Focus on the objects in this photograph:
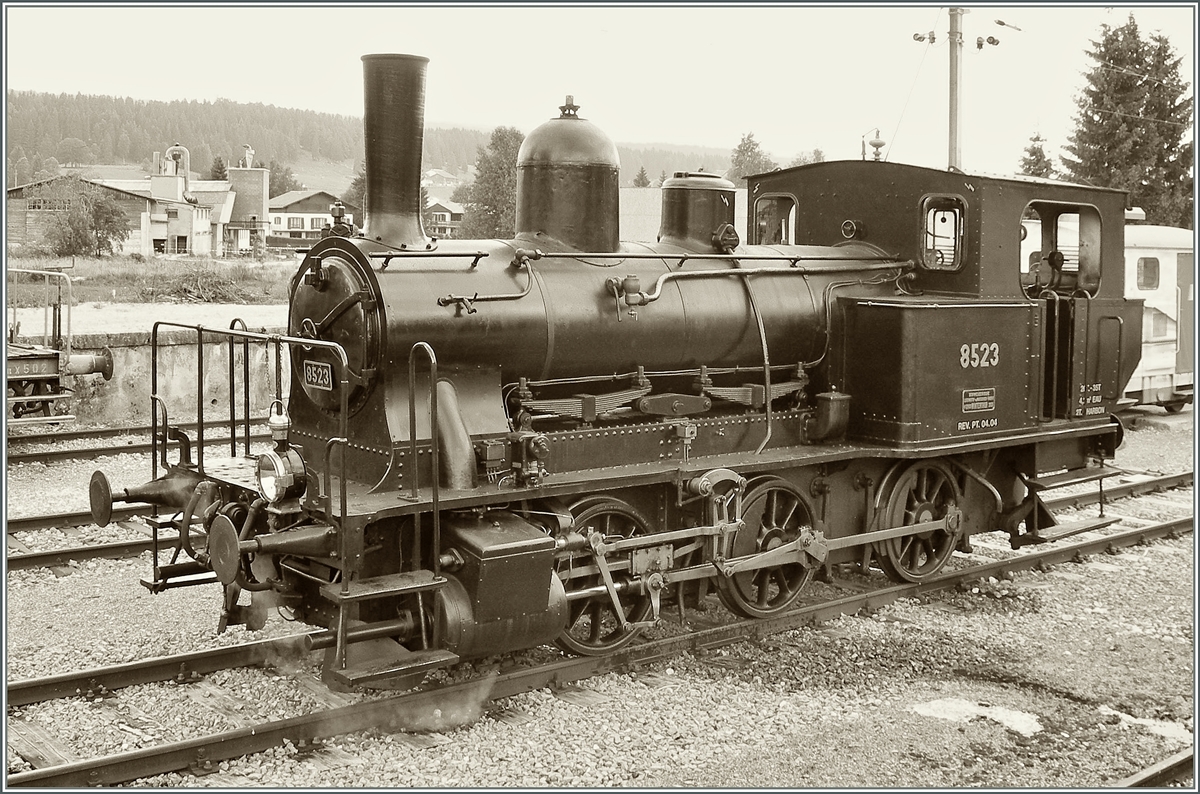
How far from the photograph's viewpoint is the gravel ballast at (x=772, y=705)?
230 inches

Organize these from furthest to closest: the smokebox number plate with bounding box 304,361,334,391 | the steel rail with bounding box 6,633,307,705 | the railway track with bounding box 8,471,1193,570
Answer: the railway track with bounding box 8,471,1193,570
the smokebox number plate with bounding box 304,361,334,391
the steel rail with bounding box 6,633,307,705

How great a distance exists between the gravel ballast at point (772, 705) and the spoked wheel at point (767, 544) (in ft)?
1.07

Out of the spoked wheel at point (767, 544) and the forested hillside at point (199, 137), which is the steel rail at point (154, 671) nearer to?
the spoked wheel at point (767, 544)

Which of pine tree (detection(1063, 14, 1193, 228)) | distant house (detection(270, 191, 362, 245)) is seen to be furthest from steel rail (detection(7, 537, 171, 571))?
distant house (detection(270, 191, 362, 245))

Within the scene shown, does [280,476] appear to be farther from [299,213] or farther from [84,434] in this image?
[299,213]

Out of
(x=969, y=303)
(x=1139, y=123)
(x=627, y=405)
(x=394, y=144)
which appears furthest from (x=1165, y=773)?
(x=1139, y=123)

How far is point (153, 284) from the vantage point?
31922 millimetres

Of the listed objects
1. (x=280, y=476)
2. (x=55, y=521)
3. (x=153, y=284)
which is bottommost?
(x=55, y=521)

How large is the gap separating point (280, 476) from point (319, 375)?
841 mm

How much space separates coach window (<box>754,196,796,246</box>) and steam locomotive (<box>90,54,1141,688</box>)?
0.09ft

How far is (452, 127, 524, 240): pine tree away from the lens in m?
50.6

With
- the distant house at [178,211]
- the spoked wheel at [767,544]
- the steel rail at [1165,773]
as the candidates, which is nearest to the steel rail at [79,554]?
the spoked wheel at [767,544]

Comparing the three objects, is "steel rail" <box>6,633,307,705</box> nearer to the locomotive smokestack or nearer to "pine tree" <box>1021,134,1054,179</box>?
the locomotive smokestack

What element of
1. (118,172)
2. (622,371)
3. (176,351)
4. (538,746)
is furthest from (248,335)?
(118,172)
